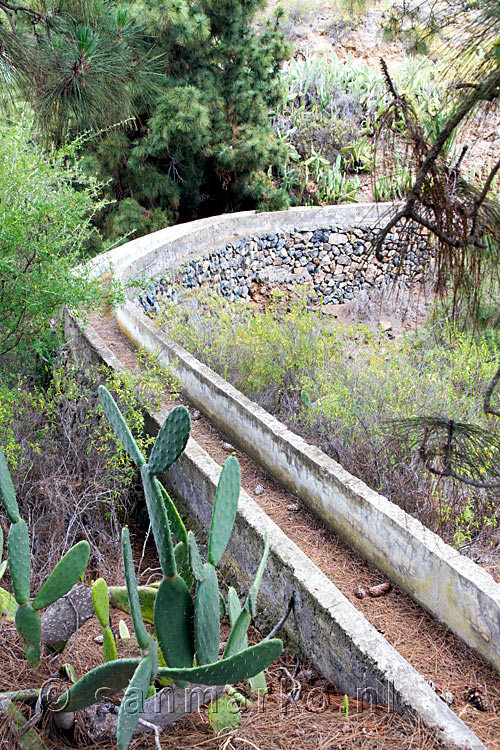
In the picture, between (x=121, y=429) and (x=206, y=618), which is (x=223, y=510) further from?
(x=121, y=429)

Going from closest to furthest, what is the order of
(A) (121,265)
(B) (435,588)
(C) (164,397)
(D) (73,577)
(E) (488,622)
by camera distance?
(D) (73,577) < (E) (488,622) < (B) (435,588) < (C) (164,397) < (A) (121,265)

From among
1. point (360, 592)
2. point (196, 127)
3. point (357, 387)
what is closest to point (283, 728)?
point (360, 592)

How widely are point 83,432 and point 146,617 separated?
8.82 feet

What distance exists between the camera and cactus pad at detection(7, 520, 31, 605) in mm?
2518

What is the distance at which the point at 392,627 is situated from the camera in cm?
335

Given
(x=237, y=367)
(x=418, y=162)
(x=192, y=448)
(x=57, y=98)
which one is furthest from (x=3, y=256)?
(x=418, y=162)

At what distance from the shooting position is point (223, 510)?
258 cm

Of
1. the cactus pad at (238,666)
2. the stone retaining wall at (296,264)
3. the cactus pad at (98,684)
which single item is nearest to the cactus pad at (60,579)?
the cactus pad at (98,684)

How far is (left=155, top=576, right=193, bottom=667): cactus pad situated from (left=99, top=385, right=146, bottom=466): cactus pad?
504 millimetres

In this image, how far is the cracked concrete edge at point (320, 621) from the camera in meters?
2.49

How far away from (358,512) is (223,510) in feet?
5.26

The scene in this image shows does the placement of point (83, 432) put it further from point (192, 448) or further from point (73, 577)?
point (73, 577)

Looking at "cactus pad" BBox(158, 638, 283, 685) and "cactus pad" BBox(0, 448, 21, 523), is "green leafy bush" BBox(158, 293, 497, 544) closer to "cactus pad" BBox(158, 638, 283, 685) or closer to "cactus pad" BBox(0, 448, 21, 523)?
"cactus pad" BBox(158, 638, 283, 685)

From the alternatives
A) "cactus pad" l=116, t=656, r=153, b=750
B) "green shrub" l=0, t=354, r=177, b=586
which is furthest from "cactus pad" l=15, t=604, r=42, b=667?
"green shrub" l=0, t=354, r=177, b=586
